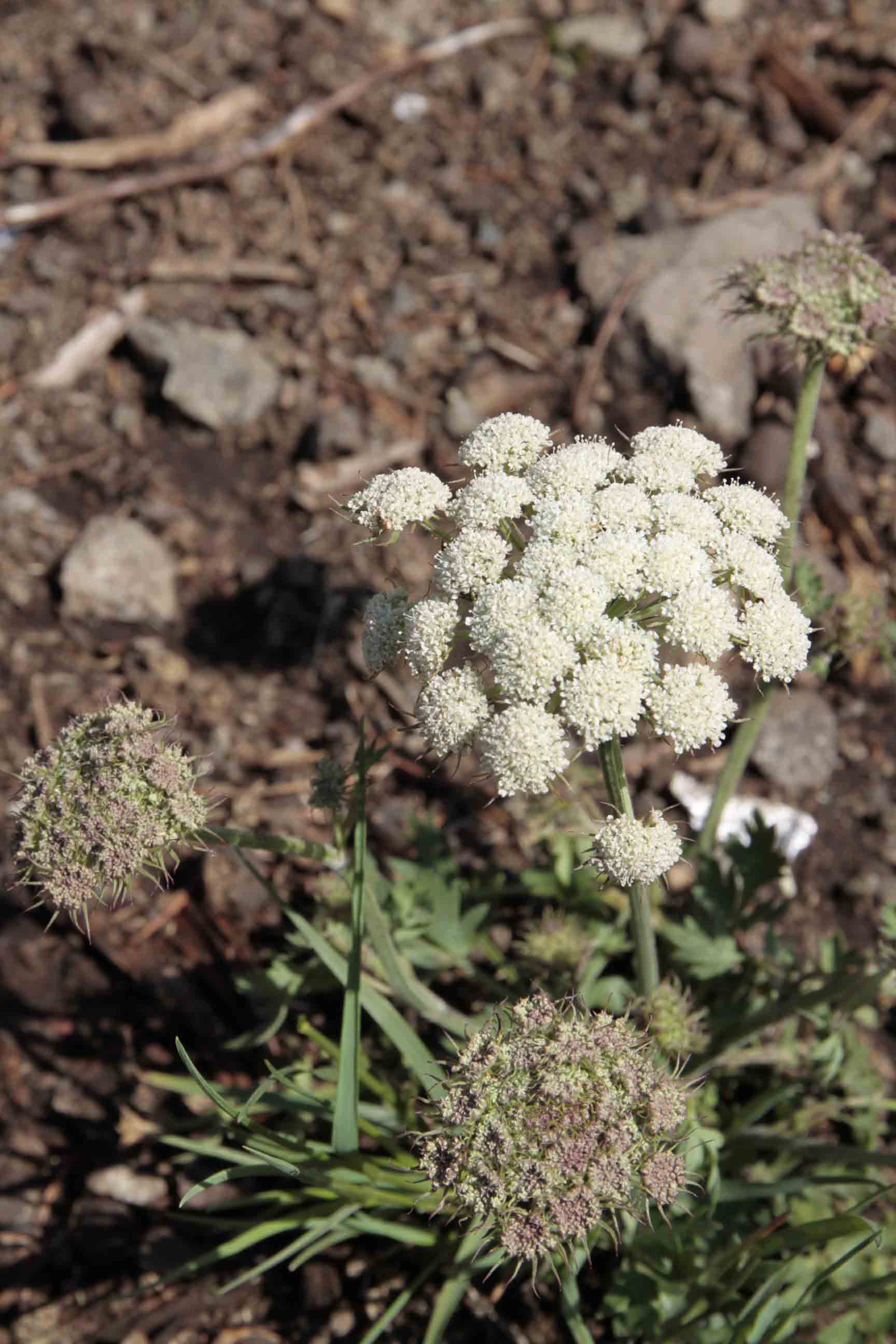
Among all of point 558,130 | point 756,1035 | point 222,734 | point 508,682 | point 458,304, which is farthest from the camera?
point 558,130

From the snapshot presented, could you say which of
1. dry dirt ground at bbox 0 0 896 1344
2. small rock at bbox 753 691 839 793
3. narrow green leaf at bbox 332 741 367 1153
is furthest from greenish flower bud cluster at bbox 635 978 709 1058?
small rock at bbox 753 691 839 793

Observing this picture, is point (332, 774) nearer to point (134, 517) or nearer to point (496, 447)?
point (496, 447)

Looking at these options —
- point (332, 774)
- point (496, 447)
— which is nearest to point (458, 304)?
point (496, 447)

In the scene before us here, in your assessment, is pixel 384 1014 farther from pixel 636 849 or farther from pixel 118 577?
pixel 118 577

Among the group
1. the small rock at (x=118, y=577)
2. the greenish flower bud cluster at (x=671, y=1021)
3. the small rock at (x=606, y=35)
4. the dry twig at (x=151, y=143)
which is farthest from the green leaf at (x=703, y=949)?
the small rock at (x=606, y=35)

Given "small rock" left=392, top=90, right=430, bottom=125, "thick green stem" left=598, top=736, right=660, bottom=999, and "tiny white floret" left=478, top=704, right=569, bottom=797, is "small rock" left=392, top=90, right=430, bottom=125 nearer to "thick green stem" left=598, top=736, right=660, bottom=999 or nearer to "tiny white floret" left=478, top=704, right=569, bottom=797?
"thick green stem" left=598, top=736, right=660, bottom=999

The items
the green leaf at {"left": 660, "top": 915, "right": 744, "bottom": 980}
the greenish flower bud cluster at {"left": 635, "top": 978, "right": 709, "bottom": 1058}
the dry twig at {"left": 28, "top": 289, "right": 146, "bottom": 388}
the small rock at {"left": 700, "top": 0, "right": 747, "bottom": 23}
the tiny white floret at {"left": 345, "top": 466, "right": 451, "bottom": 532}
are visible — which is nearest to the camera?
the tiny white floret at {"left": 345, "top": 466, "right": 451, "bottom": 532}
